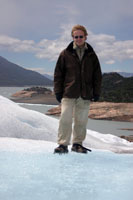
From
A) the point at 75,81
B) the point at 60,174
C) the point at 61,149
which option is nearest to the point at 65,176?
the point at 60,174

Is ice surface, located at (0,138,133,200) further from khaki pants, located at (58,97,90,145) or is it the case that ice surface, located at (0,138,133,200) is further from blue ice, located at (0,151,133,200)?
khaki pants, located at (58,97,90,145)

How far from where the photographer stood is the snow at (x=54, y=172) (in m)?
2.61

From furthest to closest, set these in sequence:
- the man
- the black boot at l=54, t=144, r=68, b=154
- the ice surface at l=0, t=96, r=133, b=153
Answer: the ice surface at l=0, t=96, r=133, b=153 → the man → the black boot at l=54, t=144, r=68, b=154

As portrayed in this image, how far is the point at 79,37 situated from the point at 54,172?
193cm

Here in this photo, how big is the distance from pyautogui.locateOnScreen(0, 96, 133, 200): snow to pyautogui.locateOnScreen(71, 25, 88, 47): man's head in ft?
5.23

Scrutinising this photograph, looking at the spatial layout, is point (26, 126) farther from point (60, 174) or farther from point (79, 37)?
point (60, 174)

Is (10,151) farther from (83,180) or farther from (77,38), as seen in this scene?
(77,38)

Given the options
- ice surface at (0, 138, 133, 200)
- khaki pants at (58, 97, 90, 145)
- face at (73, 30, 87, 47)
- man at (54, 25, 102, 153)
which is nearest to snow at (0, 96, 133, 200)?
ice surface at (0, 138, 133, 200)

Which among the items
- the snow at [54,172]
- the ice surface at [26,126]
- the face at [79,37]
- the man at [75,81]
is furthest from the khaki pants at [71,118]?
the ice surface at [26,126]

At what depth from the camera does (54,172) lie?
3.13 m

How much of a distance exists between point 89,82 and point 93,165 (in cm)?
124

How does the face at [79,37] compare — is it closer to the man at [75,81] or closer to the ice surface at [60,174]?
the man at [75,81]

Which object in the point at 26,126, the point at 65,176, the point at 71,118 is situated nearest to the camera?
the point at 65,176

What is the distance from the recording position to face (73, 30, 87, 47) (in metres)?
3.97
